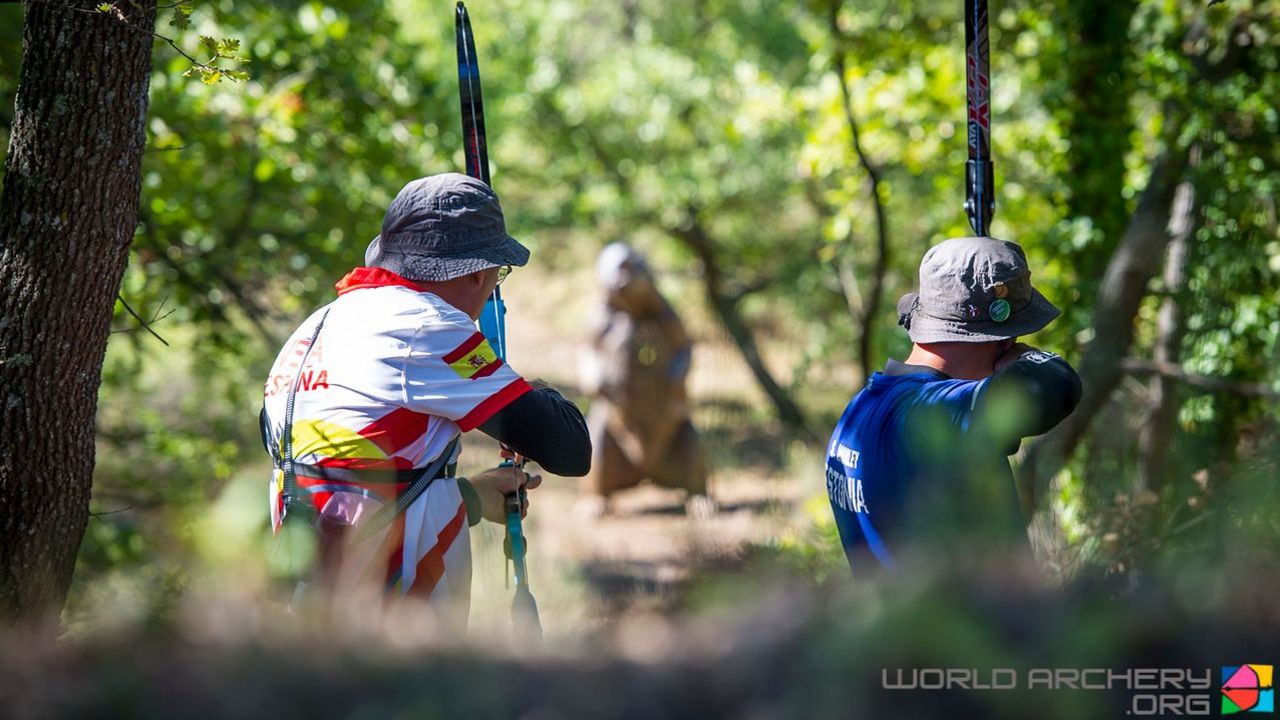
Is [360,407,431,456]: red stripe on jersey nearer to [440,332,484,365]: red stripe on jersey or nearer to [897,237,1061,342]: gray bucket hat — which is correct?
[440,332,484,365]: red stripe on jersey

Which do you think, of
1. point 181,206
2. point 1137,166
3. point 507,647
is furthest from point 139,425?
point 507,647

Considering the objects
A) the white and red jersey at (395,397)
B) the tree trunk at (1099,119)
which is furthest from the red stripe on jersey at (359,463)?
the tree trunk at (1099,119)

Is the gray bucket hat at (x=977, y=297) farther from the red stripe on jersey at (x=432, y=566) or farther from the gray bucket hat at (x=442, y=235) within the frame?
the red stripe on jersey at (x=432, y=566)

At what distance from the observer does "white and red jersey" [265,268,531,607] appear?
8.00 feet

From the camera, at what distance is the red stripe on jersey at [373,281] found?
2604 mm

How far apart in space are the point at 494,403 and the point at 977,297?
43.7 inches

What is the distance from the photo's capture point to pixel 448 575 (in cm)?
259

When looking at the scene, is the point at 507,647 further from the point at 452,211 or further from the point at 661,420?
the point at 661,420

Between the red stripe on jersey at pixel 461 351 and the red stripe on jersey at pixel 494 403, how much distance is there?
0.11 meters

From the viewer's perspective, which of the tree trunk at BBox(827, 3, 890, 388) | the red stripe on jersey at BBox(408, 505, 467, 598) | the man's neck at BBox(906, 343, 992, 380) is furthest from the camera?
the tree trunk at BBox(827, 3, 890, 388)

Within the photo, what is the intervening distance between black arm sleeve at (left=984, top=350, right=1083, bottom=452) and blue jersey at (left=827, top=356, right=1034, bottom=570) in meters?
0.04

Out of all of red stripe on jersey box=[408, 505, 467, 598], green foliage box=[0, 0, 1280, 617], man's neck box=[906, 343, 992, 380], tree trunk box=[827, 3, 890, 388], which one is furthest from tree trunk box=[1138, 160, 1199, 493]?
red stripe on jersey box=[408, 505, 467, 598]

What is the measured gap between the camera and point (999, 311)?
262cm

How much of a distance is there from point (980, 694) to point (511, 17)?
14928 mm
